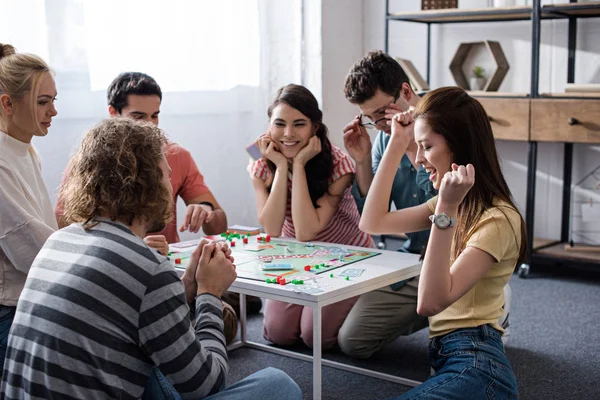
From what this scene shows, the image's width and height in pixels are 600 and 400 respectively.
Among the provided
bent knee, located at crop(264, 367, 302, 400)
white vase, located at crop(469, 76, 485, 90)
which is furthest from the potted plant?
bent knee, located at crop(264, 367, 302, 400)

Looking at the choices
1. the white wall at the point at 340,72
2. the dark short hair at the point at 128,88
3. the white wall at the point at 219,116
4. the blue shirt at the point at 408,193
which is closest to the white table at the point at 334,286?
the blue shirt at the point at 408,193

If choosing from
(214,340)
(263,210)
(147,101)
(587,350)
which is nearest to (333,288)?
(214,340)

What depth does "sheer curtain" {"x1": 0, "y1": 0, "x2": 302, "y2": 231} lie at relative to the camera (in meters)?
3.15

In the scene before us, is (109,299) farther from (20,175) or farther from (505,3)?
(505,3)

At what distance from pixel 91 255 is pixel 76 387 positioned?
220 millimetres

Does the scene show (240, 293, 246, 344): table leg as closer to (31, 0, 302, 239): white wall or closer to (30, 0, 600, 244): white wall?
(31, 0, 302, 239): white wall

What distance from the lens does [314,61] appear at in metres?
4.49

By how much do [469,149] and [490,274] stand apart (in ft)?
0.97

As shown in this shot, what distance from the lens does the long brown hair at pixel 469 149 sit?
1780mm

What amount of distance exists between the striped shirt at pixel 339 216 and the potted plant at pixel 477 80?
1.67 metres

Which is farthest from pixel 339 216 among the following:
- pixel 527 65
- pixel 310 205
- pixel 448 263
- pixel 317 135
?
pixel 527 65

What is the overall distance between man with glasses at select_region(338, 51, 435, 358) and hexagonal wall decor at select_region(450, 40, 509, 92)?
155 centimetres

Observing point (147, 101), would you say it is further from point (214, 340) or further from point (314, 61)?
point (314, 61)

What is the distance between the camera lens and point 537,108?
358 centimetres
